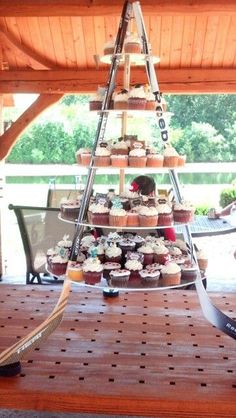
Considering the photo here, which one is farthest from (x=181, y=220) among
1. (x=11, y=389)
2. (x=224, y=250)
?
(x=224, y=250)

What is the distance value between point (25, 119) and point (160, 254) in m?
3.48

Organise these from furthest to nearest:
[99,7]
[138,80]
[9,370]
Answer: [138,80] < [99,7] < [9,370]

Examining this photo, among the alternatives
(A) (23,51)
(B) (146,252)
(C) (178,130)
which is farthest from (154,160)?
(C) (178,130)

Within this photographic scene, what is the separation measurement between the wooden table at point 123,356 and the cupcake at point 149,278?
311 millimetres

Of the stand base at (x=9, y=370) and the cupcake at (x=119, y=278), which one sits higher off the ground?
the cupcake at (x=119, y=278)

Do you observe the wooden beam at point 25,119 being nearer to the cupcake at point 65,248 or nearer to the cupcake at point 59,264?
the cupcake at point 65,248

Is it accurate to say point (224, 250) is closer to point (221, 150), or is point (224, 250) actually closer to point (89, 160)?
point (89, 160)

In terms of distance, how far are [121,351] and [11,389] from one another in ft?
1.99

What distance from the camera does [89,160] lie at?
2.73 m

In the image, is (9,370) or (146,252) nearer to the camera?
(9,370)

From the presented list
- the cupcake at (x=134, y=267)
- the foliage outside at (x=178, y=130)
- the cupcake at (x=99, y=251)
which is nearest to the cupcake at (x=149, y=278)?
the cupcake at (x=134, y=267)

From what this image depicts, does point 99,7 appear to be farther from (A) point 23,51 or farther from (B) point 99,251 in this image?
(B) point 99,251

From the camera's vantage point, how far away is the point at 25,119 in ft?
18.9

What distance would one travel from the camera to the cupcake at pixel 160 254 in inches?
108
